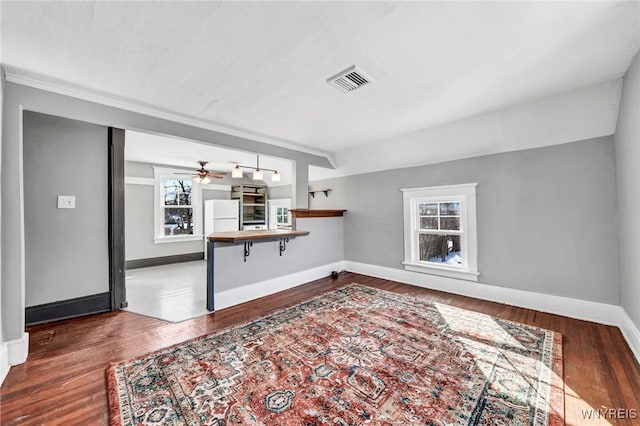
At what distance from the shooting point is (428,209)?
421cm

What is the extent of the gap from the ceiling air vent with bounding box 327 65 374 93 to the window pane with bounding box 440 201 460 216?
8.20ft

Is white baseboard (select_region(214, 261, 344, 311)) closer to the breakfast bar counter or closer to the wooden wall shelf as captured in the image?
the breakfast bar counter

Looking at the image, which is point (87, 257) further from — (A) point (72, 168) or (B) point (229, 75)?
(B) point (229, 75)

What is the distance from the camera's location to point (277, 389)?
5.67 ft

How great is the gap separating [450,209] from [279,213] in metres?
4.85

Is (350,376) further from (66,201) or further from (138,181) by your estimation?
(138,181)

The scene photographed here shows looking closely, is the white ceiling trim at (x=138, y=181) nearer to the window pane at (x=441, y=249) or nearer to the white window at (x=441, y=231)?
the white window at (x=441, y=231)

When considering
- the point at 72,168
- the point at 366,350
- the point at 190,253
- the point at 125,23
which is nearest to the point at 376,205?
the point at 366,350

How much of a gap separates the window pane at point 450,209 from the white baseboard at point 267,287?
2255 millimetres

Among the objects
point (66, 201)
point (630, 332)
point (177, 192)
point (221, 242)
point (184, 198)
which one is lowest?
point (630, 332)

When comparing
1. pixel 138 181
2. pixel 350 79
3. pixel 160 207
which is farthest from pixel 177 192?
pixel 350 79

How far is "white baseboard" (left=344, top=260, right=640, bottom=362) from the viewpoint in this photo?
2.48 meters

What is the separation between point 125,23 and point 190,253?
5.76 m

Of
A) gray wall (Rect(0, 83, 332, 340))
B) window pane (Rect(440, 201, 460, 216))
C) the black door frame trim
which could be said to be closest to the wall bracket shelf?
window pane (Rect(440, 201, 460, 216))
